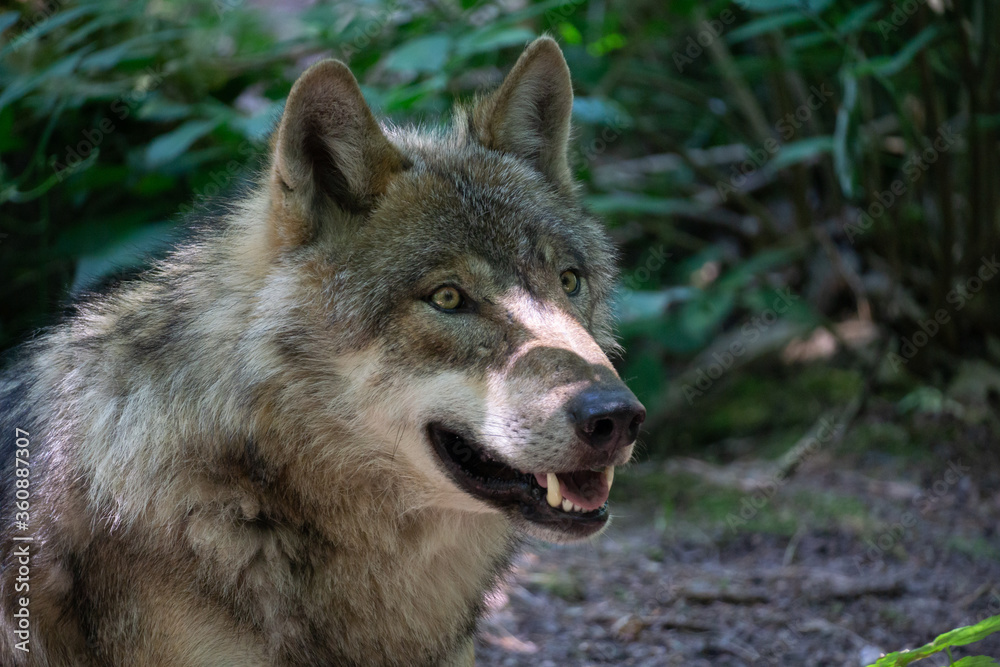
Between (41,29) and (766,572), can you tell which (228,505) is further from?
(766,572)

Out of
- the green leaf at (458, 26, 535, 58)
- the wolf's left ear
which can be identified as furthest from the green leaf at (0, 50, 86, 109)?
the wolf's left ear

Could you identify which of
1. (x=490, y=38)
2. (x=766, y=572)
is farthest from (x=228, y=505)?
(x=766, y=572)

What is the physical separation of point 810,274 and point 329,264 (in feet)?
19.6

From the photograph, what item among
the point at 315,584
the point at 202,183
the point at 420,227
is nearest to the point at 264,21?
the point at 202,183

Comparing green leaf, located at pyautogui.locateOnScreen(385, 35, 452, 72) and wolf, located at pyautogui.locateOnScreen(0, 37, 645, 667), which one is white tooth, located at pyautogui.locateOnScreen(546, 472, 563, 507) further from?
green leaf, located at pyautogui.locateOnScreen(385, 35, 452, 72)

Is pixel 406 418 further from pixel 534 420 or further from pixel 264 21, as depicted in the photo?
pixel 264 21

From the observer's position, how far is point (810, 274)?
7945 mm

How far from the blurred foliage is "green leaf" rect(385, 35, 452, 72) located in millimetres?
16

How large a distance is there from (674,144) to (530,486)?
491cm

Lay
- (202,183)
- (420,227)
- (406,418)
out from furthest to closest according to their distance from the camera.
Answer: (202,183), (420,227), (406,418)

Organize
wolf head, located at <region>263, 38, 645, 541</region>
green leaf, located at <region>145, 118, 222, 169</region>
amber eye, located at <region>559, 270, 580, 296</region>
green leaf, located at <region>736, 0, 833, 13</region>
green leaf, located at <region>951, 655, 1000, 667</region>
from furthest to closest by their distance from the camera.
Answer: green leaf, located at <region>145, 118, 222, 169</region>
green leaf, located at <region>736, 0, 833, 13</region>
amber eye, located at <region>559, 270, 580, 296</region>
wolf head, located at <region>263, 38, 645, 541</region>
green leaf, located at <region>951, 655, 1000, 667</region>

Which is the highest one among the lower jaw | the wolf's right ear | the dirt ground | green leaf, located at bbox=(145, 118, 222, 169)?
the wolf's right ear

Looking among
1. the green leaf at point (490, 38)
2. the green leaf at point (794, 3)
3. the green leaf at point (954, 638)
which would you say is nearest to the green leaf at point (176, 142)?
the green leaf at point (490, 38)

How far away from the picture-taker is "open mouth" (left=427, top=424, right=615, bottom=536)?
9.20 feet
